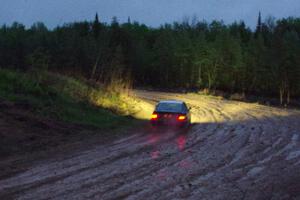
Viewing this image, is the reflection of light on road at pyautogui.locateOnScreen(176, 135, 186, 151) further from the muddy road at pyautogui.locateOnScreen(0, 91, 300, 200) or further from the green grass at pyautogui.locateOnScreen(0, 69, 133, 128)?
the green grass at pyautogui.locateOnScreen(0, 69, 133, 128)

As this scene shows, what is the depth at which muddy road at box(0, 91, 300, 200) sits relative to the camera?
9758 millimetres

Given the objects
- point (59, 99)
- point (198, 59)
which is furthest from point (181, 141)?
point (198, 59)

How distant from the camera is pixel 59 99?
24.8m

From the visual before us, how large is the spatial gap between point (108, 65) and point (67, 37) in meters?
53.7

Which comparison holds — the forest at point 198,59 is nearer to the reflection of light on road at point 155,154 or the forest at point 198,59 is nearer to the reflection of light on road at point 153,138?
the reflection of light on road at point 153,138

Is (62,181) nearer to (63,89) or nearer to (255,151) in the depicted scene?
(255,151)

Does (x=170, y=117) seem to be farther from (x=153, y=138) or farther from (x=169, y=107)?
(x=153, y=138)

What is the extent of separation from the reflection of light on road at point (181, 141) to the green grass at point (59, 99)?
4205 millimetres

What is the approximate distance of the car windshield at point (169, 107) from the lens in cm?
2419

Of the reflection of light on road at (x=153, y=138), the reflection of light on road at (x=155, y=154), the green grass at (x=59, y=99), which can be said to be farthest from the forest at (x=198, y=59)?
the reflection of light on road at (x=155, y=154)

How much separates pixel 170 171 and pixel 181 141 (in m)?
6.50

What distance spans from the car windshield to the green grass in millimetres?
1915

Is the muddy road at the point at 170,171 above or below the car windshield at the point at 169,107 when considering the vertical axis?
below

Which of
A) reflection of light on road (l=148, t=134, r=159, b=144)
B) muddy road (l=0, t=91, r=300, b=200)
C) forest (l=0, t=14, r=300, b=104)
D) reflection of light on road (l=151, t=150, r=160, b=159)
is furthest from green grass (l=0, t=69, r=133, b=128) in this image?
forest (l=0, t=14, r=300, b=104)
